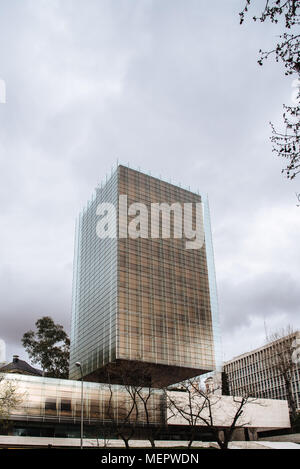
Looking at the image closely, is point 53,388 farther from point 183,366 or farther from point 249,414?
point 249,414

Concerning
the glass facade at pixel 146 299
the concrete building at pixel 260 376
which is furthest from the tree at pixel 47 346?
the concrete building at pixel 260 376

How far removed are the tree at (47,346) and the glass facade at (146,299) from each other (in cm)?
777

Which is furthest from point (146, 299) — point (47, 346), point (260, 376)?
point (260, 376)

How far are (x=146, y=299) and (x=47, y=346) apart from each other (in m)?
23.1

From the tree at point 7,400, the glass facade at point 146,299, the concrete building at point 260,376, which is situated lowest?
the tree at point 7,400

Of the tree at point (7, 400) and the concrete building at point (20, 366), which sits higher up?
the concrete building at point (20, 366)

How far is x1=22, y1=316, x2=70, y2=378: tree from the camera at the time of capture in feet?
281

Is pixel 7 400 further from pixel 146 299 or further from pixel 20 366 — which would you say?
pixel 20 366

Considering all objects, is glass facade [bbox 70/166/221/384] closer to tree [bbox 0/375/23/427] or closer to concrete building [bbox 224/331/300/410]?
tree [bbox 0/375/23/427]

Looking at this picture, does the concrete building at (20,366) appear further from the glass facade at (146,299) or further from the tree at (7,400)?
the tree at (7,400)

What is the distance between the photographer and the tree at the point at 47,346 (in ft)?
281

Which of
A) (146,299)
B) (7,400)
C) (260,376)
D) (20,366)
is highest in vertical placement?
(146,299)

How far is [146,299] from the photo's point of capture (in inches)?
3664
